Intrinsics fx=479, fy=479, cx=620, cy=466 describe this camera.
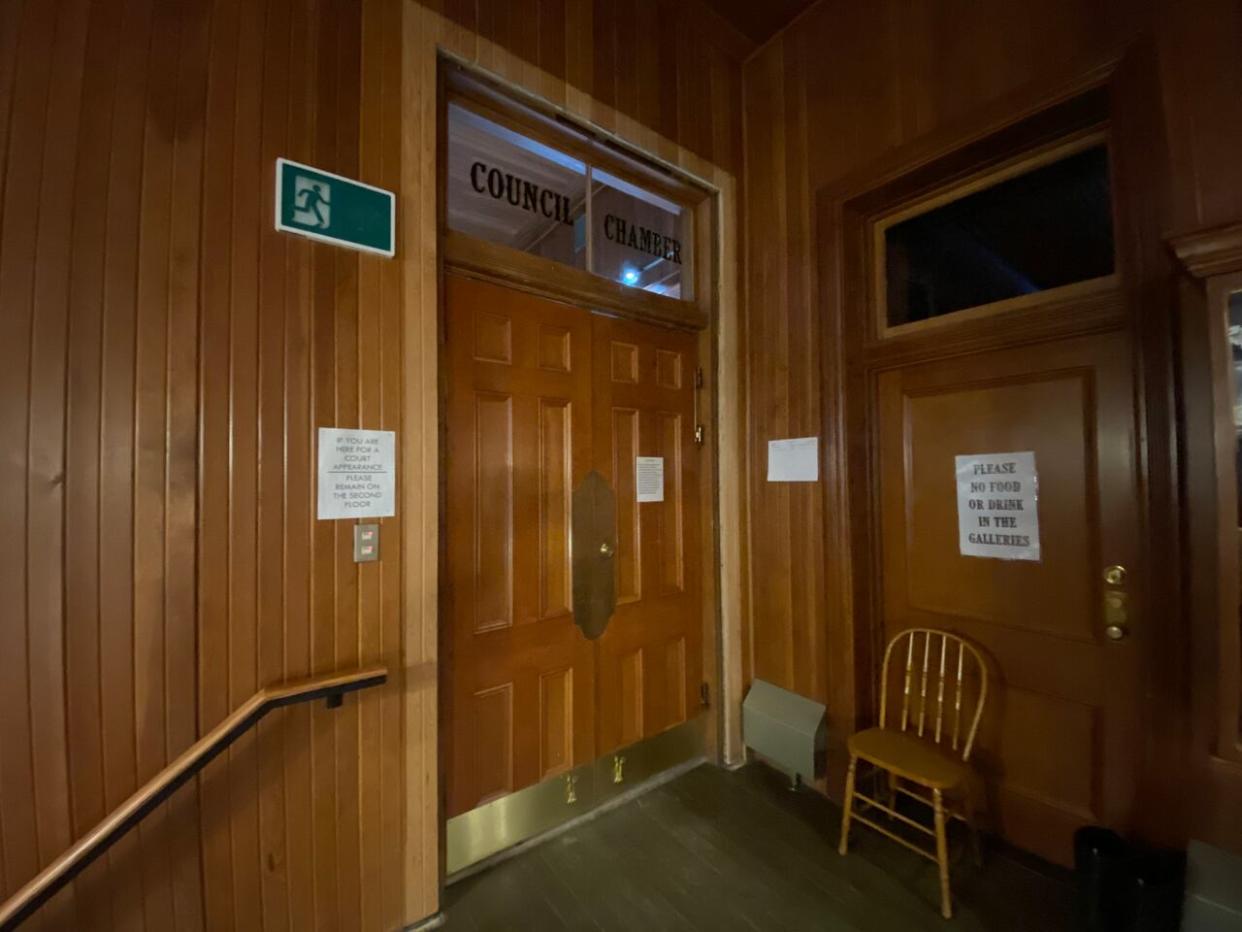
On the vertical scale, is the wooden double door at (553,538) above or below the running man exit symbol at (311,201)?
below

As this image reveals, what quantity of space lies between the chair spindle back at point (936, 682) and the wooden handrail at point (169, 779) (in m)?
1.97

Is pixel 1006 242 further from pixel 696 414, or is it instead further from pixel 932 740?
pixel 932 740

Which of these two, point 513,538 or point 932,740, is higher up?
point 513,538

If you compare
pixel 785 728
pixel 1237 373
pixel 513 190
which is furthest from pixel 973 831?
pixel 513 190

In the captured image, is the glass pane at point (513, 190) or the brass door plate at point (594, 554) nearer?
the glass pane at point (513, 190)

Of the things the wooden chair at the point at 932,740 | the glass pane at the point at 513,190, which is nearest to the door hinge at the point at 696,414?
the glass pane at the point at 513,190

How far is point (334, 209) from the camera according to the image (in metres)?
1.46

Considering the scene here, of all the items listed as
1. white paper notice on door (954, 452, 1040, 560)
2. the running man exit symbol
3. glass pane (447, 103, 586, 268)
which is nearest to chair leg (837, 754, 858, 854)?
white paper notice on door (954, 452, 1040, 560)

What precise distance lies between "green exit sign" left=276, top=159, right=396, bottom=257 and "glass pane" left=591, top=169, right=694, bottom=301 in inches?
33.7

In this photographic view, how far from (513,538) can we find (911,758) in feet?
5.36

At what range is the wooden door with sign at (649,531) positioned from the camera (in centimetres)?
216

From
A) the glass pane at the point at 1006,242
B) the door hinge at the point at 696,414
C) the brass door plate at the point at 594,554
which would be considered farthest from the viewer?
the door hinge at the point at 696,414

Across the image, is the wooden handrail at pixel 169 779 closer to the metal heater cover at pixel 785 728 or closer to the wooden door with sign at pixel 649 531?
the wooden door with sign at pixel 649 531

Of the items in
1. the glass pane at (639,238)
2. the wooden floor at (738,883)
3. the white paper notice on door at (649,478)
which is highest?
the glass pane at (639,238)
